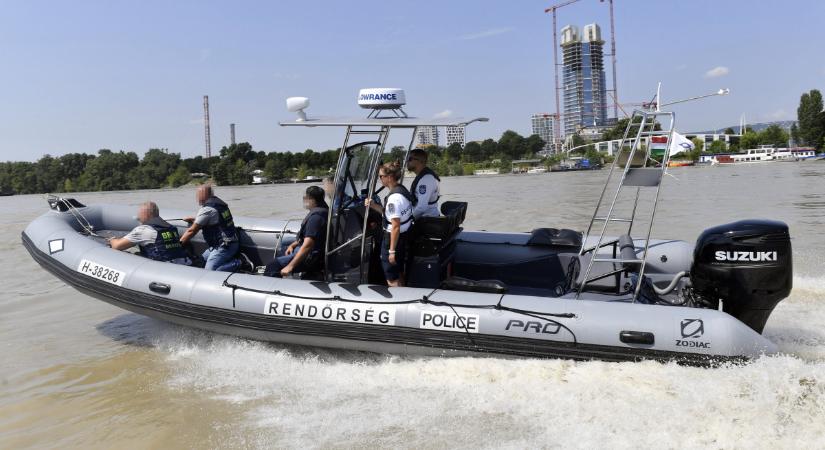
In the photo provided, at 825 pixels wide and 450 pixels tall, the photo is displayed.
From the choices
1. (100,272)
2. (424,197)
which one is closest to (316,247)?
(424,197)

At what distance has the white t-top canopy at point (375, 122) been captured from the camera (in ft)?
13.9

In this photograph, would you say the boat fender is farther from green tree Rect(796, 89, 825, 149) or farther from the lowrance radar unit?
green tree Rect(796, 89, 825, 149)

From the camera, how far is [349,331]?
427 cm

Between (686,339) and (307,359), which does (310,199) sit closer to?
(307,359)

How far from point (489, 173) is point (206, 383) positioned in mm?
53060

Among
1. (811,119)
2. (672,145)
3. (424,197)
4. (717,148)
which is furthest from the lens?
(717,148)

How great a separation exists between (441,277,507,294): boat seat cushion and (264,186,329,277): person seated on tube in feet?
3.18

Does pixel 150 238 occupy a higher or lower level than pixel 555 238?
higher

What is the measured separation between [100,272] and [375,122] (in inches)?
101

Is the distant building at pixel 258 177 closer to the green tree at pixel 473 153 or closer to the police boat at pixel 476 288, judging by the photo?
the green tree at pixel 473 153

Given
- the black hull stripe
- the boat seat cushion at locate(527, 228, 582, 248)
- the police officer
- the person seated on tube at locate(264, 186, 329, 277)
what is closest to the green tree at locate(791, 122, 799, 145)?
the boat seat cushion at locate(527, 228, 582, 248)

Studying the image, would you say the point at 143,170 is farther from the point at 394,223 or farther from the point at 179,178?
the point at 394,223

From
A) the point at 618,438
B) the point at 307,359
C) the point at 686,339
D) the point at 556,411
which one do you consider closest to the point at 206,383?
the point at 307,359

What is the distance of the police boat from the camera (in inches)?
145
